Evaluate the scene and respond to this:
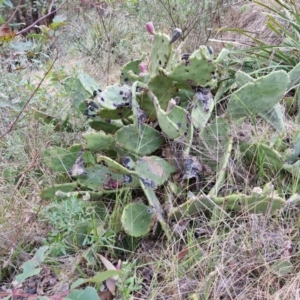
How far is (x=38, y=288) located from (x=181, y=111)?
861mm

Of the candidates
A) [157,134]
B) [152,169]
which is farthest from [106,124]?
[152,169]

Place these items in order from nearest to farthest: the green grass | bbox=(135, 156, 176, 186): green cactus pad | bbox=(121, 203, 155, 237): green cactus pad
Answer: the green grass < bbox=(121, 203, 155, 237): green cactus pad < bbox=(135, 156, 176, 186): green cactus pad

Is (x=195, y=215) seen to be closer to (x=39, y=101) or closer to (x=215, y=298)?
(x=215, y=298)

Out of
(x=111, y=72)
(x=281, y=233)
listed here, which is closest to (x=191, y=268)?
(x=281, y=233)

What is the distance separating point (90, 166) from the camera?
1779mm

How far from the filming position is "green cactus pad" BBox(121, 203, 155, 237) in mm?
1471

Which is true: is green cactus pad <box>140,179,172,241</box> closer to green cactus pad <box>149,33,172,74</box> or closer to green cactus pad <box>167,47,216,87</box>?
green cactus pad <box>167,47,216,87</box>

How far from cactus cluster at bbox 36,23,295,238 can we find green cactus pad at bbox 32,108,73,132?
0.28 metres

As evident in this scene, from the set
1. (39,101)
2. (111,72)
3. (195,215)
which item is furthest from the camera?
(111,72)

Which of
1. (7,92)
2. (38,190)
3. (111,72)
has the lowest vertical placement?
(111,72)

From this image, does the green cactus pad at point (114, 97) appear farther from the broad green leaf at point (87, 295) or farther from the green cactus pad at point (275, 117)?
the broad green leaf at point (87, 295)

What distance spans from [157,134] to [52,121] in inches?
25.6

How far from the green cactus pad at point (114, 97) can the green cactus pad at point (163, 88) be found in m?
0.11

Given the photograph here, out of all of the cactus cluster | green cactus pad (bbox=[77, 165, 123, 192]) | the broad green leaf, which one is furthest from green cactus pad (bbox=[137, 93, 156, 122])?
the broad green leaf
